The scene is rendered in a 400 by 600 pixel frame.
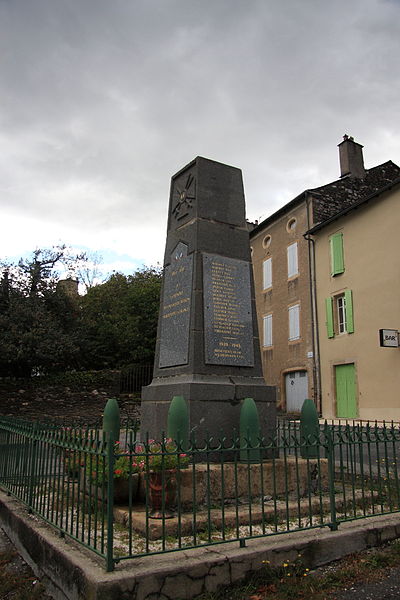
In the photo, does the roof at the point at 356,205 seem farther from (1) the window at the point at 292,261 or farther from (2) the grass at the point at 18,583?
(2) the grass at the point at 18,583

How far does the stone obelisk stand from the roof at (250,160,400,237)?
47.8 ft

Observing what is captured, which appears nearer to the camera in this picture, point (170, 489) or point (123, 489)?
point (170, 489)

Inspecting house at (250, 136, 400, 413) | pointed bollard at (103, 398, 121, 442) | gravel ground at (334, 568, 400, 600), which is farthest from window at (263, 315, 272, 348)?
gravel ground at (334, 568, 400, 600)

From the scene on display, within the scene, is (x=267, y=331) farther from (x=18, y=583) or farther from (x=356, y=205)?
(x=18, y=583)

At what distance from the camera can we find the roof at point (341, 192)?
827 inches

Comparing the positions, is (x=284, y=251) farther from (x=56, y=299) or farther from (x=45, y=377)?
(x=45, y=377)

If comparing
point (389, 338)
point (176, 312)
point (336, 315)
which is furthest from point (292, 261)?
point (176, 312)

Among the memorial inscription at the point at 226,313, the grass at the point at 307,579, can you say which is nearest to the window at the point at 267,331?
the memorial inscription at the point at 226,313

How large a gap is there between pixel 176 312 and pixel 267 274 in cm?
1748

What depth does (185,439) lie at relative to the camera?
507cm

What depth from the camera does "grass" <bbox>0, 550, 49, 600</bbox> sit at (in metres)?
3.57

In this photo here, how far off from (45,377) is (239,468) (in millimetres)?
16659

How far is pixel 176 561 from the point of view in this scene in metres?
3.38

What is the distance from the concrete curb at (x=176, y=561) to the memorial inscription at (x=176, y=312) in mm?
2586
